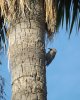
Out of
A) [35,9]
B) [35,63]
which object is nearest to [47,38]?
[35,9]

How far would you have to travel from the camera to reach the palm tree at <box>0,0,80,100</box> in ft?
18.6

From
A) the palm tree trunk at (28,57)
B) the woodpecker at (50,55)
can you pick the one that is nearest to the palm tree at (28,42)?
the palm tree trunk at (28,57)

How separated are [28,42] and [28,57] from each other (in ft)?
0.71

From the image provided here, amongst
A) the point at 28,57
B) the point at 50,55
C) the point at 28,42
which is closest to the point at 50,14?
the point at 50,55

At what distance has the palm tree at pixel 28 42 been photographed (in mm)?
5668

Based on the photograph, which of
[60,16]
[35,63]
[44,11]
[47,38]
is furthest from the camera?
[60,16]

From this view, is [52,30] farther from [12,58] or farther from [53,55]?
[12,58]

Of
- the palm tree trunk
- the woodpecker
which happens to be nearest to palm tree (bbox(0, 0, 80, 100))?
the palm tree trunk

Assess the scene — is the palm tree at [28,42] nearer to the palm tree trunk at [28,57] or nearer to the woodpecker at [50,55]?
the palm tree trunk at [28,57]

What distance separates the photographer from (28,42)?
19.7 feet

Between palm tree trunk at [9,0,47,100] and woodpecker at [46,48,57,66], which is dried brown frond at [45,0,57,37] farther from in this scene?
woodpecker at [46,48,57,66]

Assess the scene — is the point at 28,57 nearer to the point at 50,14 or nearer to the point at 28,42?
the point at 28,42

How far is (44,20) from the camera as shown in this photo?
6.53 meters

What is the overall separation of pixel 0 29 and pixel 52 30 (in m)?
1.81
